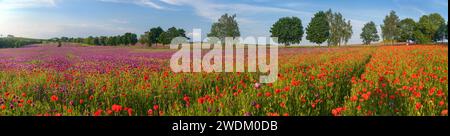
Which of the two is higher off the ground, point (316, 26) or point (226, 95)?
point (316, 26)

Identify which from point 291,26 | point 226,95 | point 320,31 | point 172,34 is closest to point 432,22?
point 320,31

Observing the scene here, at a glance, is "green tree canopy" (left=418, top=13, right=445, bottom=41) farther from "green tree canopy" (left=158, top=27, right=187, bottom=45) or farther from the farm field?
"green tree canopy" (left=158, top=27, right=187, bottom=45)

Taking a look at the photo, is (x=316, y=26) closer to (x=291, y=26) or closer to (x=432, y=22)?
(x=291, y=26)

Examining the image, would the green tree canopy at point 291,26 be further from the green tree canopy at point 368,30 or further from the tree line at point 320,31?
the green tree canopy at point 368,30

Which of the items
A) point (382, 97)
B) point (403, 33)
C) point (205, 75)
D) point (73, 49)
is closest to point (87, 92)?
point (205, 75)

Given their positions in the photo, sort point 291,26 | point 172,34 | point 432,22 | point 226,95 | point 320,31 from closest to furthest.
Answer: point 226,95 → point 172,34 → point 291,26 → point 320,31 → point 432,22

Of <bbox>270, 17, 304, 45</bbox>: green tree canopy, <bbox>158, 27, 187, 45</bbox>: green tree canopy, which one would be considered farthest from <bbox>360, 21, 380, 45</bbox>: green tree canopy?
<bbox>158, 27, 187, 45</bbox>: green tree canopy

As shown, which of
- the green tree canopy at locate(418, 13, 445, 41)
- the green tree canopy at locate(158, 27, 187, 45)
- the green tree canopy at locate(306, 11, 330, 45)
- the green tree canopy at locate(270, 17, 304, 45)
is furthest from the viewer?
the green tree canopy at locate(418, 13, 445, 41)

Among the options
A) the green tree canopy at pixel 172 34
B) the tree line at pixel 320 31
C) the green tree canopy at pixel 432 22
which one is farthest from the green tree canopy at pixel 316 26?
the green tree canopy at pixel 432 22

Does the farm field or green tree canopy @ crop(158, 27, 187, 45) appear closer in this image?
the farm field
